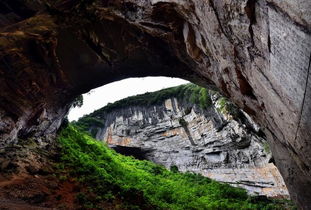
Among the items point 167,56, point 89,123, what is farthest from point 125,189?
point 89,123

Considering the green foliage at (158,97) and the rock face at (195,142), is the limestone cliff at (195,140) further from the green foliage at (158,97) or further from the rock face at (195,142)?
the green foliage at (158,97)

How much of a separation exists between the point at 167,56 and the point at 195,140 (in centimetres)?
1413

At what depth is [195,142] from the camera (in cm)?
2155

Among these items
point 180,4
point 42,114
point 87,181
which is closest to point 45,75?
point 42,114

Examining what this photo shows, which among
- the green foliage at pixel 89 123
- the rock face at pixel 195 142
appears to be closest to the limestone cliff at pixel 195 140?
the rock face at pixel 195 142

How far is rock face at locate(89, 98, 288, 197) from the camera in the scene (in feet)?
52.0

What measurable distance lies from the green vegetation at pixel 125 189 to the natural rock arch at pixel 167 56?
2416 mm

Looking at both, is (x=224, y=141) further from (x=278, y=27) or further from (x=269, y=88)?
(x=278, y=27)

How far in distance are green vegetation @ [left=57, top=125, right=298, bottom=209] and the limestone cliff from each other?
2.36 meters

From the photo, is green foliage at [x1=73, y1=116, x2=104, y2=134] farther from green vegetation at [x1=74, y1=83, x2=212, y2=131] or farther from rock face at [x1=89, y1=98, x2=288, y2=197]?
rock face at [x1=89, y1=98, x2=288, y2=197]

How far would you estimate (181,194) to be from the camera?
12.5 metres

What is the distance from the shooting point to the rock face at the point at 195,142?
1586 centimetres

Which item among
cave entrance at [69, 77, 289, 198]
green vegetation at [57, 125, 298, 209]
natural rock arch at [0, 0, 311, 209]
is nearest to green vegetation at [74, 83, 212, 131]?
cave entrance at [69, 77, 289, 198]

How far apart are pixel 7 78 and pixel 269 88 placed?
10.2 meters
